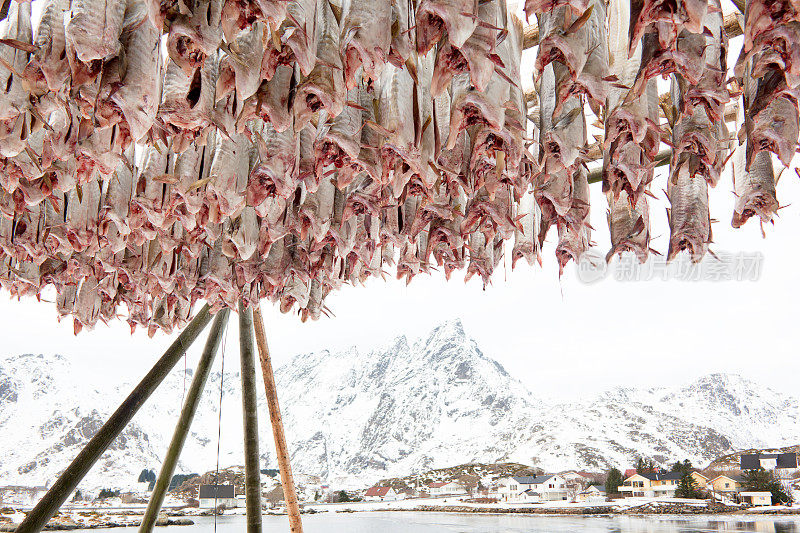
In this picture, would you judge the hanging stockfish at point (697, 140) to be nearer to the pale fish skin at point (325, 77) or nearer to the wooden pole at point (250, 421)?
the pale fish skin at point (325, 77)

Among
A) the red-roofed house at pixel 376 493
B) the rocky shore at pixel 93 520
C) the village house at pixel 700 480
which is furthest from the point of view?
the red-roofed house at pixel 376 493

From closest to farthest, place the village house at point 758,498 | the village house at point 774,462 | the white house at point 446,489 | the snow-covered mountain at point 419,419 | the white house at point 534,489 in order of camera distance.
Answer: the village house at point 774,462 → the village house at point 758,498 → the white house at point 534,489 → the white house at point 446,489 → the snow-covered mountain at point 419,419

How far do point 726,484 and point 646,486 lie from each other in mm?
1179

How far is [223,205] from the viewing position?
1.45m

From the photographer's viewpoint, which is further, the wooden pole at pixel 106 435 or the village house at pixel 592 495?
the village house at pixel 592 495

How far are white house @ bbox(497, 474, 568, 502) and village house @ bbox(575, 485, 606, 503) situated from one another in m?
0.72

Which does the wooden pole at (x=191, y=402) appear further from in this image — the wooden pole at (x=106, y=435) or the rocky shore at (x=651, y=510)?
the rocky shore at (x=651, y=510)

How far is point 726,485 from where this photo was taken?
7996 mm

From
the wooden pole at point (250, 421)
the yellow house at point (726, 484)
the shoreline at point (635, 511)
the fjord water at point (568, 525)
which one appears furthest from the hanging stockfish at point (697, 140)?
the yellow house at point (726, 484)

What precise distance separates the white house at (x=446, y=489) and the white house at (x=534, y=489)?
646mm

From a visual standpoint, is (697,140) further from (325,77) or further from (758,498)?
(758,498)

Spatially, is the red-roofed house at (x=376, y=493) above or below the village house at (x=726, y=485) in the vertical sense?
below

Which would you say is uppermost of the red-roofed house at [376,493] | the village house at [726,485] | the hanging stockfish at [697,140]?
the hanging stockfish at [697,140]

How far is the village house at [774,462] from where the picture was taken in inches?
257
